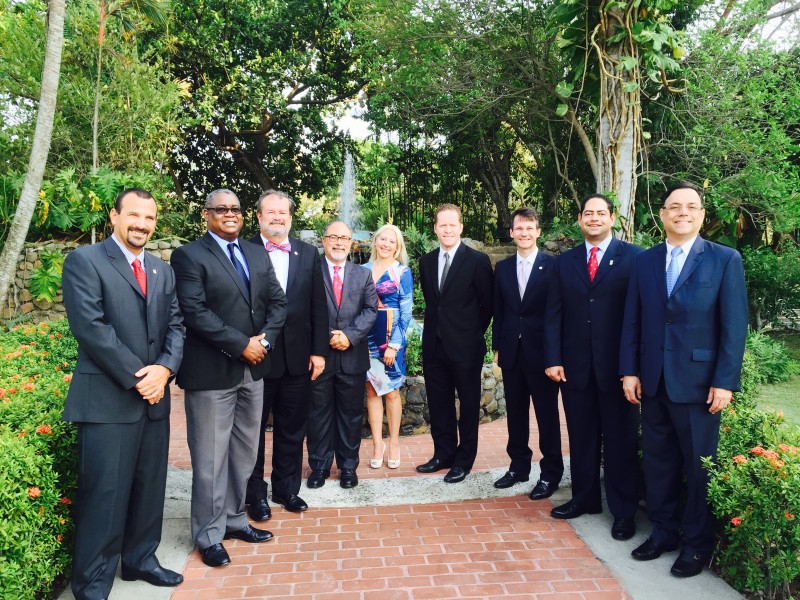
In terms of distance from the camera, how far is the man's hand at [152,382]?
3.05 metres

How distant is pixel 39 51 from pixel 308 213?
12.2 meters

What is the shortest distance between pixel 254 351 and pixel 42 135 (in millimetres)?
6350

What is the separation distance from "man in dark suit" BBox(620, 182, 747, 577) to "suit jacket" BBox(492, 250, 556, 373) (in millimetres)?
835

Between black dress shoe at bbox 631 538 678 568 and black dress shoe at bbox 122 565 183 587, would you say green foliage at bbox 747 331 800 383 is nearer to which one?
black dress shoe at bbox 631 538 678 568

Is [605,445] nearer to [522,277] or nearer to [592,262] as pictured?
[592,262]

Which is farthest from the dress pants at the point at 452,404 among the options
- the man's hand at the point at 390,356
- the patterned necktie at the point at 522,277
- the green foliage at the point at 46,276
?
the green foliage at the point at 46,276

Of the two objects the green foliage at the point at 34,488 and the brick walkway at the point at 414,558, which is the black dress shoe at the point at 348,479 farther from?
the green foliage at the point at 34,488

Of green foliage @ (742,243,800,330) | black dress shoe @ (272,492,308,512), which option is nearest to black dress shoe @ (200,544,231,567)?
black dress shoe @ (272,492,308,512)

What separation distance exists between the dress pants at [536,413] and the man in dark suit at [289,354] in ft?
4.75

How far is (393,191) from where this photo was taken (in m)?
15.5

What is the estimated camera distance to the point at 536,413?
4633 mm

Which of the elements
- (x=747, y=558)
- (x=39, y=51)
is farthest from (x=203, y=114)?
(x=747, y=558)

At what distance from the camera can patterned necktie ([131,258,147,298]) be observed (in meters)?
3.20

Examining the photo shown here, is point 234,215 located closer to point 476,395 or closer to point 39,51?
point 476,395
